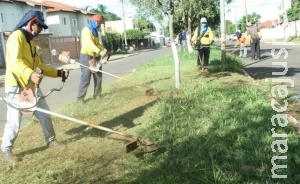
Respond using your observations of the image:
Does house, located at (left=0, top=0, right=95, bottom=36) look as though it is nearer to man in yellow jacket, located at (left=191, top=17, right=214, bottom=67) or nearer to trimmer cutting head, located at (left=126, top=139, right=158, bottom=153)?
man in yellow jacket, located at (left=191, top=17, right=214, bottom=67)

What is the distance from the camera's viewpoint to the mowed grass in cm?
338

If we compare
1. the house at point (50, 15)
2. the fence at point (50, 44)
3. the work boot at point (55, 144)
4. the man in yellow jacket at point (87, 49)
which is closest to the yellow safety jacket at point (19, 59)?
the work boot at point (55, 144)

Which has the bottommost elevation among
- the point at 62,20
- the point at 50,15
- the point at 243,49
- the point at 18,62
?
the point at 243,49

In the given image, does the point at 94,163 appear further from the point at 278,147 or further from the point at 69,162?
the point at 278,147

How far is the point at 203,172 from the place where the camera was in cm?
335

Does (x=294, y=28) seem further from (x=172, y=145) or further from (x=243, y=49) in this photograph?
(x=172, y=145)

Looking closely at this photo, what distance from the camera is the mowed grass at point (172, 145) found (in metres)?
3.38

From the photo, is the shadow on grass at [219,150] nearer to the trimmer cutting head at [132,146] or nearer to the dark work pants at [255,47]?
the trimmer cutting head at [132,146]

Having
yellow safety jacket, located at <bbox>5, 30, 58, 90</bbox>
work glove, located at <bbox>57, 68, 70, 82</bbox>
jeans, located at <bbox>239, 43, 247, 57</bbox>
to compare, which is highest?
yellow safety jacket, located at <bbox>5, 30, 58, 90</bbox>

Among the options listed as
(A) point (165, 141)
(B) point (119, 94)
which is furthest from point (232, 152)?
(B) point (119, 94)

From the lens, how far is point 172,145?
4219 mm

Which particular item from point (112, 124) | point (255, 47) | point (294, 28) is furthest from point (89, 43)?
point (294, 28)

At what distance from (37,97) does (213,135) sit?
2.09m

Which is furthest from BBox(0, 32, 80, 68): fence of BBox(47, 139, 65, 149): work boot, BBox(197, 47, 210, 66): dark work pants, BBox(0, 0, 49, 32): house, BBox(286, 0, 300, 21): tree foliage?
BBox(47, 139, 65, 149): work boot
